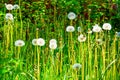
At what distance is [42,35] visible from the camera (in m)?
5.71

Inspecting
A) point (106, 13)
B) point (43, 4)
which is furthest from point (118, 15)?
point (43, 4)

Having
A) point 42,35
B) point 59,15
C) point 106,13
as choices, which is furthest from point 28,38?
point 106,13

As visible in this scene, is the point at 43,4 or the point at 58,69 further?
the point at 43,4

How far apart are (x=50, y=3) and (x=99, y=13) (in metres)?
1.06

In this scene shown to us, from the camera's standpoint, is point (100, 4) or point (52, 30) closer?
point (52, 30)

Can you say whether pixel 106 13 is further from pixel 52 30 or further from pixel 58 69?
pixel 58 69

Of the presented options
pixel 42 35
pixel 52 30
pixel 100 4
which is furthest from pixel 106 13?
pixel 42 35

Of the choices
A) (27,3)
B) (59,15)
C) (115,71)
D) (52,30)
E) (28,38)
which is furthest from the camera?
(27,3)

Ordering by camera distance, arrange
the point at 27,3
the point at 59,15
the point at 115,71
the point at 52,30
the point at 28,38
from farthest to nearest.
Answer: the point at 27,3
the point at 59,15
the point at 52,30
the point at 28,38
the point at 115,71

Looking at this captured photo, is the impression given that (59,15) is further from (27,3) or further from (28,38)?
(28,38)

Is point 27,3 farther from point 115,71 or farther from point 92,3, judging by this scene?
point 115,71

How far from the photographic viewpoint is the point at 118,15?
6.48 meters

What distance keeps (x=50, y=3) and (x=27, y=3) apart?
0.52 metres

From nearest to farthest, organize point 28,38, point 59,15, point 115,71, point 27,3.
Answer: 1. point 115,71
2. point 28,38
3. point 59,15
4. point 27,3
